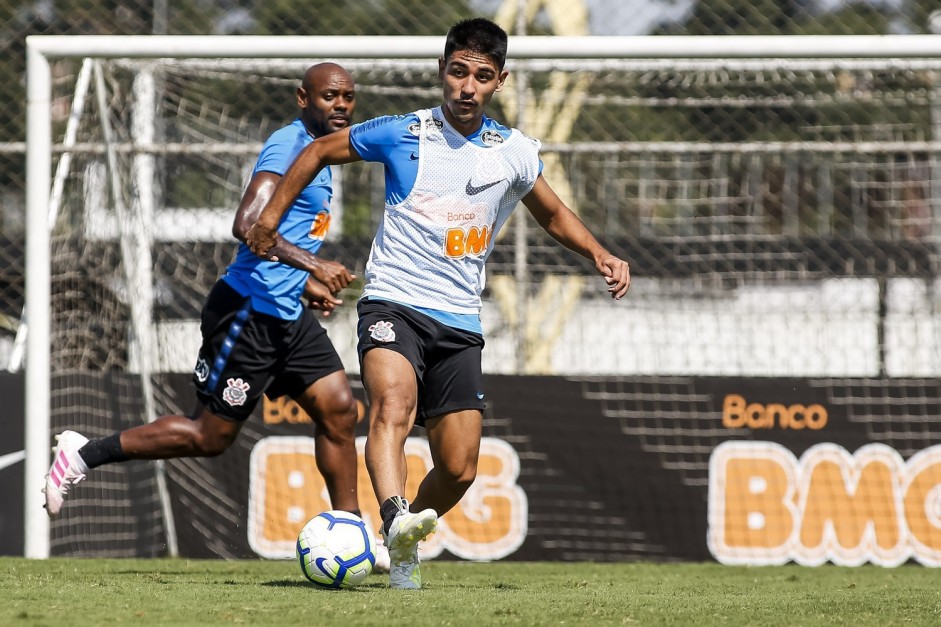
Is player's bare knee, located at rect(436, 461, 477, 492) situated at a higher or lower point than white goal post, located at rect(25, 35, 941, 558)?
lower

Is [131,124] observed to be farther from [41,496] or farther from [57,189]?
[41,496]

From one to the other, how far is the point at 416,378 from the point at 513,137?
109 centimetres

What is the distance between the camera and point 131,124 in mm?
8031

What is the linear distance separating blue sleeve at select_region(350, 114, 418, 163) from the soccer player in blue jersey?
822 millimetres

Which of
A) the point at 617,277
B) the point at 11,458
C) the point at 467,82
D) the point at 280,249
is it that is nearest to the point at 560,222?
the point at 617,277

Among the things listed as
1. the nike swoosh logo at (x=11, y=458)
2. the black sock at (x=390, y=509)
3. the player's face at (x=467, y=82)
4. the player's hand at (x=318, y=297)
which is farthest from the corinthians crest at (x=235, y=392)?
the nike swoosh logo at (x=11, y=458)

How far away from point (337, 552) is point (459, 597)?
0.48 metres

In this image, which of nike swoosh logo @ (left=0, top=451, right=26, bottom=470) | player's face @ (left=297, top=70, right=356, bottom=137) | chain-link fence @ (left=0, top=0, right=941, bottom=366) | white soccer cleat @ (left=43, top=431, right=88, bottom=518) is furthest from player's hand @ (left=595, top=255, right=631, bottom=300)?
nike swoosh logo @ (left=0, top=451, right=26, bottom=470)

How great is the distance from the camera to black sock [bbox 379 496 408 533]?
4.51m

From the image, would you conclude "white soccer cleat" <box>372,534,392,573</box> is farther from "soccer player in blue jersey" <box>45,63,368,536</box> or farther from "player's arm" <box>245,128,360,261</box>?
"player's arm" <box>245,128,360,261</box>

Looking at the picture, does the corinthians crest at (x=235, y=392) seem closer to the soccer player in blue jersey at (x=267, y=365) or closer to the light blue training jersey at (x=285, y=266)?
the soccer player in blue jersey at (x=267, y=365)

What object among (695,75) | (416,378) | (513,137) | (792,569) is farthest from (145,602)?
(695,75)

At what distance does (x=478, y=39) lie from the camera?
196 inches

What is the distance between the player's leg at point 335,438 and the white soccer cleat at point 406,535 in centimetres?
99
